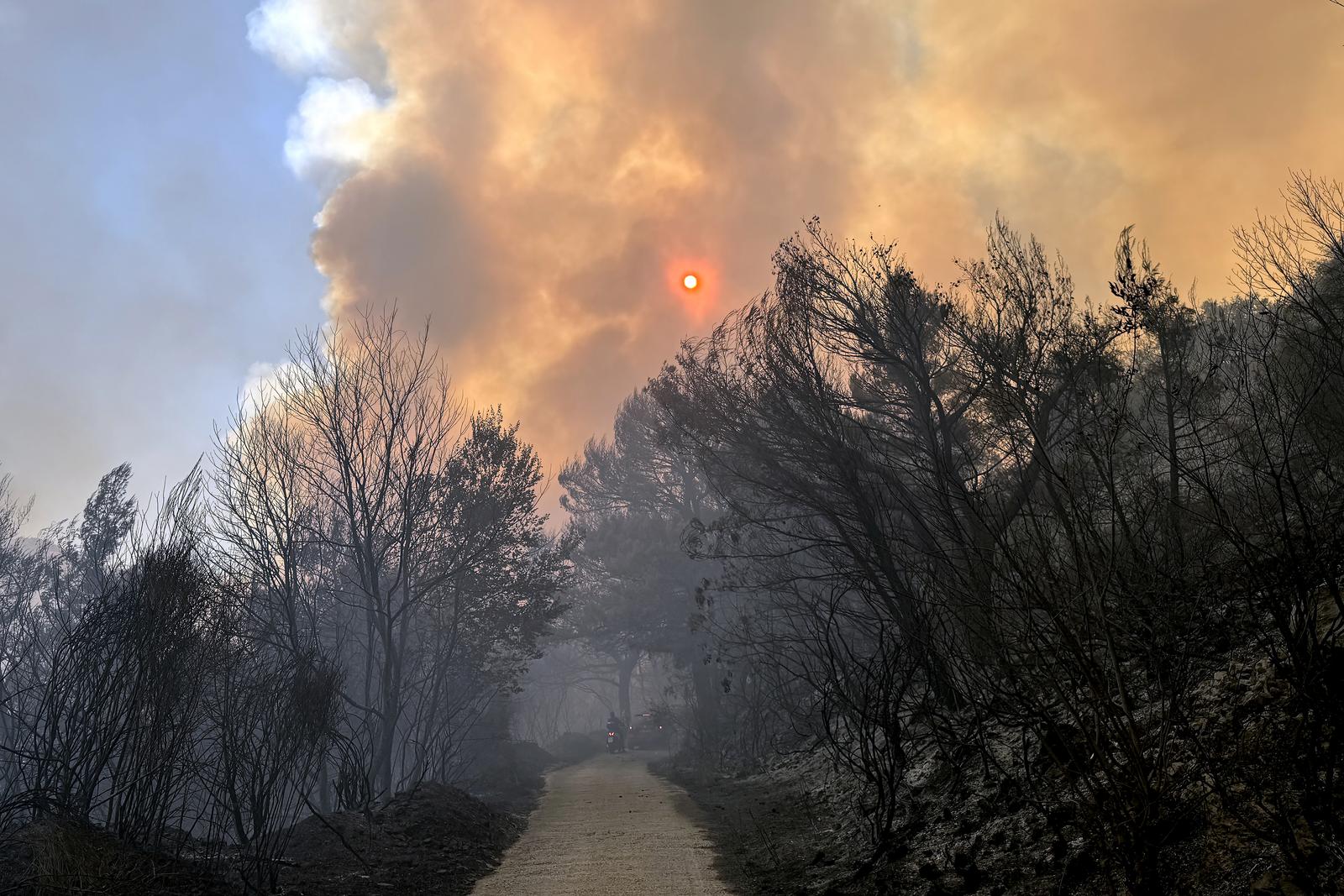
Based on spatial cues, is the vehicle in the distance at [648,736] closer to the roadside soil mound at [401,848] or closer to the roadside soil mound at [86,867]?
the roadside soil mound at [401,848]

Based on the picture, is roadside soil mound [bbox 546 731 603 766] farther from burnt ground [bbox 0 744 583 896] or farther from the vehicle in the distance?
burnt ground [bbox 0 744 583 896]

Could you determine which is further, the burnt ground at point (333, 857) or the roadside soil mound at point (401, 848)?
the roadside soil mound at point (401, 848)

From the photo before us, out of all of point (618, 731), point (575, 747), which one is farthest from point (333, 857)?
point (575, 747)

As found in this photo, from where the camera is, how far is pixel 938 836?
595 centimetres

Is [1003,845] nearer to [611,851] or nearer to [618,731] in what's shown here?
[611,851]

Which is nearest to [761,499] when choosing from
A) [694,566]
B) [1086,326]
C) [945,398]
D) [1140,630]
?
[945,398]

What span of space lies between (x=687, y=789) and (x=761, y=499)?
8894 millimetres

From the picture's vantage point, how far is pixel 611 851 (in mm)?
9172

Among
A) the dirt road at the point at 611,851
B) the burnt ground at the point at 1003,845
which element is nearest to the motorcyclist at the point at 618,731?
the dirt road at the point at 611,851

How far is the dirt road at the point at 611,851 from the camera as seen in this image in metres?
7.23

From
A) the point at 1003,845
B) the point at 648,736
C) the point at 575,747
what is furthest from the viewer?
the point at 648,736

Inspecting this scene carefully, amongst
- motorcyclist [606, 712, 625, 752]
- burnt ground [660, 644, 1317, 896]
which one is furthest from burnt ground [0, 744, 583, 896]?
motorcyclist [606, 712, 625, 752]

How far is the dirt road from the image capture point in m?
7.23

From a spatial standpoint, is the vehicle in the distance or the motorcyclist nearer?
the motorcyclist
